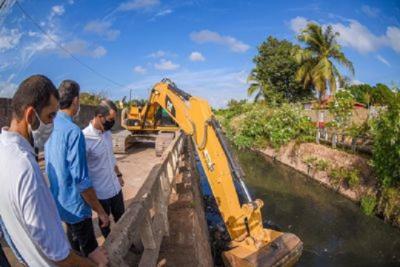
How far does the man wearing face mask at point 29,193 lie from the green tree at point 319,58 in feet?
106

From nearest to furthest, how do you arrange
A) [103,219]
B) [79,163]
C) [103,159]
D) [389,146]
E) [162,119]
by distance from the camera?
1. [79,163]
2. [103,219]
3. [103,159]
4. [389,146]
5. [162,119]

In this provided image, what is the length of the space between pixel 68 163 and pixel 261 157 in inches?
755

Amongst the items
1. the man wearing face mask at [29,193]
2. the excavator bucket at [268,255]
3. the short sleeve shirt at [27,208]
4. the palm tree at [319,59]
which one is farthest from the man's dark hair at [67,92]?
the palm tree at [319,59]

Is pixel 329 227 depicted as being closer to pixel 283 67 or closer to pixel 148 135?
pixel 148 135

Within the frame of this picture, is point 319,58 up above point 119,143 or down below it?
above

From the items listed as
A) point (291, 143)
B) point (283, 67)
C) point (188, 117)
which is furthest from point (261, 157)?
point (283, 67)

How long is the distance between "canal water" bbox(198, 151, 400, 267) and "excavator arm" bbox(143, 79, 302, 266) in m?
1.55

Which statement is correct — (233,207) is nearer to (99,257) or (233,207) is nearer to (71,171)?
(71,171)

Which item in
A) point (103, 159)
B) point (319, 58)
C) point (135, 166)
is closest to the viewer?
point (103, 159)

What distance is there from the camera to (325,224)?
9.63 meters

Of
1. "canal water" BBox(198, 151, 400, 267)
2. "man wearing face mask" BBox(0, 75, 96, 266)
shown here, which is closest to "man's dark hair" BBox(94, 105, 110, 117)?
"man wearing face mask" BBox(0, 75, 96, 266)

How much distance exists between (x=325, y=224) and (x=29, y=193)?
9.52 meters

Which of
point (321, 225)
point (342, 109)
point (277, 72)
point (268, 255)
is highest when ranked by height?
point (277, 72)

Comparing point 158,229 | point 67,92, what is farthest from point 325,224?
point 67,92
